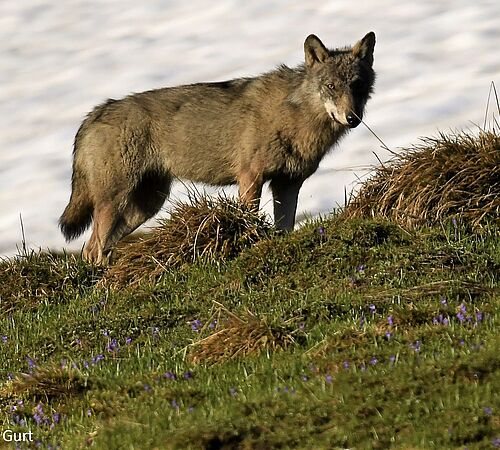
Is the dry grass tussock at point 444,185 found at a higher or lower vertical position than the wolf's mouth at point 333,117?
lower

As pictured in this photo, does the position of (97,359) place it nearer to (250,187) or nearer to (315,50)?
(250,187)

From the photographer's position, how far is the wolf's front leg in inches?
550

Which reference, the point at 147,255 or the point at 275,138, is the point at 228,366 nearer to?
the point at 147,255

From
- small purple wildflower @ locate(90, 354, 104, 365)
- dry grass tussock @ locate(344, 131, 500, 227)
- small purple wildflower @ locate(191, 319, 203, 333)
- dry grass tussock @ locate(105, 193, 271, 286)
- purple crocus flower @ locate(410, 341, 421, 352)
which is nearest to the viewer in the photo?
purple crocus flower @ locate(410, 341, 421, 352)

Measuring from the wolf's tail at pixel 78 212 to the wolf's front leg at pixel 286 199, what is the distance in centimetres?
243

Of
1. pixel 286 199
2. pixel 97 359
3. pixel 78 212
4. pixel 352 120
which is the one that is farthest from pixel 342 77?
pixel 97 359

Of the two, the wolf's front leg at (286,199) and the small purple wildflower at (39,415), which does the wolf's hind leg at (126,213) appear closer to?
the wolf's front leg at (286,199)

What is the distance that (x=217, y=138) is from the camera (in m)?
14.5

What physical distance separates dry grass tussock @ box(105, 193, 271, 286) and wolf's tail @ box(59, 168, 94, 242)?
249 cm

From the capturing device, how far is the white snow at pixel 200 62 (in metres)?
22.2

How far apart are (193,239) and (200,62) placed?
665 inches

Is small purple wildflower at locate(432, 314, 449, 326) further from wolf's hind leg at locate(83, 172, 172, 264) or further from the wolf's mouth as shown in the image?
wolf's hind leg at locate(83, 172, 172, 264)

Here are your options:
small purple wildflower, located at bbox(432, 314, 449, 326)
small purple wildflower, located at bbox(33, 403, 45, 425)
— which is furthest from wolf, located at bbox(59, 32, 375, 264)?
small purple wildflower, located at bbox(33, 403, 45, 425)

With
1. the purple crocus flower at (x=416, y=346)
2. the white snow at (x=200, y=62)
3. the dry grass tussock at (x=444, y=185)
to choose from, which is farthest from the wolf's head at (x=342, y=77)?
the purple crocus flower at (x=416, y=346)
